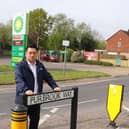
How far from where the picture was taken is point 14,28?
90.8 feet

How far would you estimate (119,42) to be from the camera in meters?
88.2

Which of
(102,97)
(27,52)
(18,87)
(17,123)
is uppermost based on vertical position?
(27,52)

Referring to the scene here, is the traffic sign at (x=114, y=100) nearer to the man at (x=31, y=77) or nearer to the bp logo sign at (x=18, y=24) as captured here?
the man at (x=31, y=77)

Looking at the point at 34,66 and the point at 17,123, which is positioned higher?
the point at 34,66

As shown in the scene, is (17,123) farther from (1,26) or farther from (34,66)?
(1,26)

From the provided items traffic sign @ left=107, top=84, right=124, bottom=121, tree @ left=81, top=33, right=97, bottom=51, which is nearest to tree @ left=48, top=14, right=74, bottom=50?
tree @ left=81, top=33, right=97, bottom=51

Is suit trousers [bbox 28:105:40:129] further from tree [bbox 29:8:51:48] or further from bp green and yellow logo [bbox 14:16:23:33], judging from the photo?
tree [bbox 29:8:51:48]

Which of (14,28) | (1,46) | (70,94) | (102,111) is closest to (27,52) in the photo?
(70,94)

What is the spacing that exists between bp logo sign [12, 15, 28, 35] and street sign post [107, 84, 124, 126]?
59.1 feet

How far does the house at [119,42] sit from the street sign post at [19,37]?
6131cm

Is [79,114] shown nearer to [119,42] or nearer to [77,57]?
[77,57]

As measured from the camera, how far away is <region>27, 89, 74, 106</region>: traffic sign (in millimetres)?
5696

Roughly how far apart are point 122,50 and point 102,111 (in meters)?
77.9

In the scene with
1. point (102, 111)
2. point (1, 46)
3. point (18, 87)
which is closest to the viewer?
point (18, 87)
